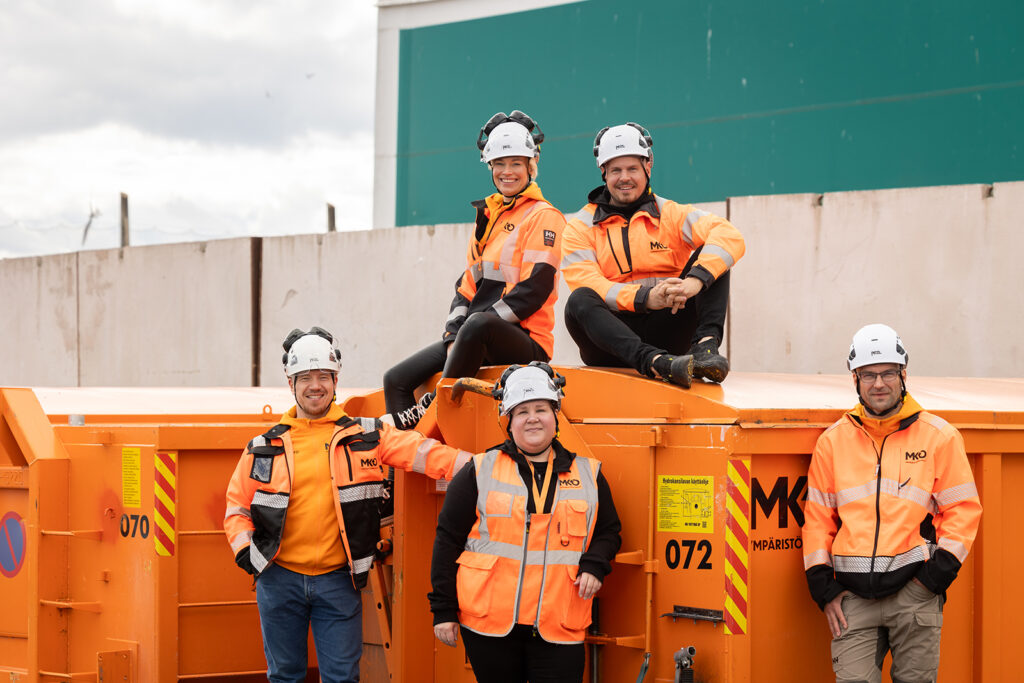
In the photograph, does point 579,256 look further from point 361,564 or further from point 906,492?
point 906,492

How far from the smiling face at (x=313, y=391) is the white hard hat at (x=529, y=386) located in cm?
86

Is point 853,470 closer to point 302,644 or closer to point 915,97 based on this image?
point 302,644

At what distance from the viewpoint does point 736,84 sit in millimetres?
13555

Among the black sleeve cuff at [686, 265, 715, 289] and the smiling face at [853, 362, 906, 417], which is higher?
the black sleeve cuff at [686, 265, 715, 289]

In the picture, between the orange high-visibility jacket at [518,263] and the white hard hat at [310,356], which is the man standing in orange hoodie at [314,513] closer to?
the white hard hat at [310,356]

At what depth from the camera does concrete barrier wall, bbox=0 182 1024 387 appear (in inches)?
364

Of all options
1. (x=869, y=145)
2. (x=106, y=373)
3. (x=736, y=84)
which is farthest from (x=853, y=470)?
(x=106, y=373)

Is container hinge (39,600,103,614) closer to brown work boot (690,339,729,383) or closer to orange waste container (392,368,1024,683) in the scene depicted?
orange waste container (392,368,1024,683)

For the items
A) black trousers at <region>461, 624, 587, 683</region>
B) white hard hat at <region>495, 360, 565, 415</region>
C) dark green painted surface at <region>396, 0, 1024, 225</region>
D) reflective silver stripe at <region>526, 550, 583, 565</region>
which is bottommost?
black trousers at <region>461, 624, 587, 683</region>

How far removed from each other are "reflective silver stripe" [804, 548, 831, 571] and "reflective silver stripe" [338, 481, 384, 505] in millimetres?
1753

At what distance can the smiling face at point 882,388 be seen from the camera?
4418 millimetres

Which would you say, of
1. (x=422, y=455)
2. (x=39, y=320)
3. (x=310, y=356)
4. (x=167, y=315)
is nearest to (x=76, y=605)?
(x=310, y=356)

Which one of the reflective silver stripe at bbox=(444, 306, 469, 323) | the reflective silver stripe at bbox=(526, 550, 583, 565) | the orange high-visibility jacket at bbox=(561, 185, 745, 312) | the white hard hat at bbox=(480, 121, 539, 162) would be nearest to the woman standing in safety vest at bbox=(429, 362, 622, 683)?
the reflective silver stripe at bbox=(526, 550, 583, 565)

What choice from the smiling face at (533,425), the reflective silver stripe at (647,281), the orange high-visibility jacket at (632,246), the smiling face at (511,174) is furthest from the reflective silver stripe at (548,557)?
the smiling face at (511,174)
